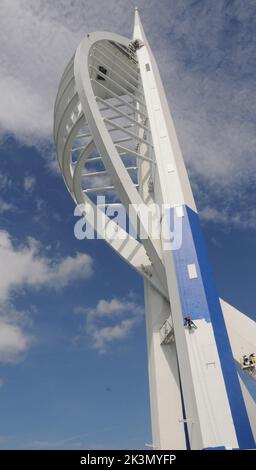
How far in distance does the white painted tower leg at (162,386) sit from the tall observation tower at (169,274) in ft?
0.15

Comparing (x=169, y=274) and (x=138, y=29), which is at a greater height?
(x=138, y=29)

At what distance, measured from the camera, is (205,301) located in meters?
16.0

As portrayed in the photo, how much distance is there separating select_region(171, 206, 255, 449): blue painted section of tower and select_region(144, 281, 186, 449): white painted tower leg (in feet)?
13.6

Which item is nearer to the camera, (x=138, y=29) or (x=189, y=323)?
(x=189, y=323)

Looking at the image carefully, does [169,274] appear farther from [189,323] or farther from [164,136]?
[164,136]

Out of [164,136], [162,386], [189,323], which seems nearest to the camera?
[189,323]

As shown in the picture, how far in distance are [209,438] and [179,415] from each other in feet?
17.5

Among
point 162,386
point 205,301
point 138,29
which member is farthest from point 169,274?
point 138,29

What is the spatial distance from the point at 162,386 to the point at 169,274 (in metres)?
5.86

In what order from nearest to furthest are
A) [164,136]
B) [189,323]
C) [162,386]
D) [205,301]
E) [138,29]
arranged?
[189,323] < [205,301] < [162,386] < [164,136] < [138,29]

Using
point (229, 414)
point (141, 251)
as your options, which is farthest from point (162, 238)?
point (229, 414)

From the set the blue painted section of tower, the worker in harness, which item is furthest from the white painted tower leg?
the worker in harness
